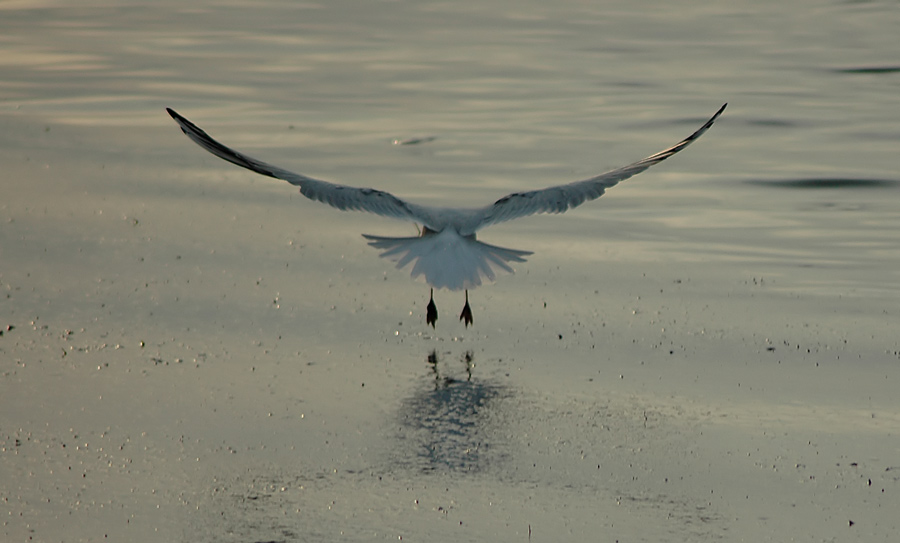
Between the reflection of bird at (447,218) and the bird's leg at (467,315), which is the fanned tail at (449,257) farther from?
the bird's leg at (467,315)

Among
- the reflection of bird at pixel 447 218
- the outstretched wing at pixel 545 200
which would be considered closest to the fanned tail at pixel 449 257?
the reflection of bird at pixel 447 218

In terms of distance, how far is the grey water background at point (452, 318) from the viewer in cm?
479

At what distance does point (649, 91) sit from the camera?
13320 mm

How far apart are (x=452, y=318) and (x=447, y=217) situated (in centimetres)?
51

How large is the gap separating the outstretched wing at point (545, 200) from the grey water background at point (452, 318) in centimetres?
44

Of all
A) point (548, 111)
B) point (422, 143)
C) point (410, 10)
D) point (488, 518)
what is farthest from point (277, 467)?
point (410, 10)

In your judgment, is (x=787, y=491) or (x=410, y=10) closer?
(x=787, y=491)

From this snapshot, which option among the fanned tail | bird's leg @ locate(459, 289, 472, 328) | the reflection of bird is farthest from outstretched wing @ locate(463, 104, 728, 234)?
bird's leg @ locate(459, 289, 472, 328)

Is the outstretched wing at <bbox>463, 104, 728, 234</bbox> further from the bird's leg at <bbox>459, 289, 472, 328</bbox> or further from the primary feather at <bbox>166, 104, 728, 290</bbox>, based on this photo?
the bird's leg at <bbox>459, 289, 472, 328</bbox>

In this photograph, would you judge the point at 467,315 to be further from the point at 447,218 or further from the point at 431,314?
the point at 447,218

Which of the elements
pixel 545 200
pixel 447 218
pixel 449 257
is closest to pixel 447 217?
pixel 447 218

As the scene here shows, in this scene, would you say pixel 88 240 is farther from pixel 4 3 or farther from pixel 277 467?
pixel 4 3

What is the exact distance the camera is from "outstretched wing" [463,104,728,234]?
7.02m

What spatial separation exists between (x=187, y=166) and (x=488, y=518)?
6187 mm
